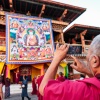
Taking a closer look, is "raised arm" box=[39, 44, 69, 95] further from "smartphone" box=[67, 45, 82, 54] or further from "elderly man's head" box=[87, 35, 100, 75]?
"elderly man's head" box=[87, 35, 100, 75]

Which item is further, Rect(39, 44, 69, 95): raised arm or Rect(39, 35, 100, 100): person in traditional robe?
Rect(39, 44, 69, 95): raised arm

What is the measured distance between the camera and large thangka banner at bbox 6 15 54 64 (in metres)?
15.8

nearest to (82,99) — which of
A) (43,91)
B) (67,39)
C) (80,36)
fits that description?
(43,91)

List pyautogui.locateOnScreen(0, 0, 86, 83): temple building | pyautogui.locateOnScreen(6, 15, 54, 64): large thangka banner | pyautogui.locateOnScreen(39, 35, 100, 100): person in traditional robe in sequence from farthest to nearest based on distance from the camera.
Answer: pyautogui.locateOnScreen(0, 0, 86, 83): temple building → pyautogui.locateOnScreen(6, 15, 54, 64): large thangka banner → pyautogui.locateOnScreen(39, 35, 100, 100): person in traditional robe

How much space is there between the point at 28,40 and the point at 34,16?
2.90m

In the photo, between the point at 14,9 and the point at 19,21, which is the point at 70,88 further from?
the point at 14,9

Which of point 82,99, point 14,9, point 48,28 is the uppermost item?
point 14,9

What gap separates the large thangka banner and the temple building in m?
0.40

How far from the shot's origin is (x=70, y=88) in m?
1.05

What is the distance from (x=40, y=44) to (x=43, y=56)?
1099mm

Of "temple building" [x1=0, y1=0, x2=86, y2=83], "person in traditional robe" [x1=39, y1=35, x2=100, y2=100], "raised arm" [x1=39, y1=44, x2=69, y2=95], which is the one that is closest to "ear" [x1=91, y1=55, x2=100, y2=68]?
"person in traditional robe" [x1=39, y1=35, x2=100, y2=100]

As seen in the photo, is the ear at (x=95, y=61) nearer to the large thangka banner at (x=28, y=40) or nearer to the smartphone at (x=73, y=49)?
the smartphone at (x=73, y=49)

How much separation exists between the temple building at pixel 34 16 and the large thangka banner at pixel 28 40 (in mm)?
397

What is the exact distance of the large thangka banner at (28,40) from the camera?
1577cm
